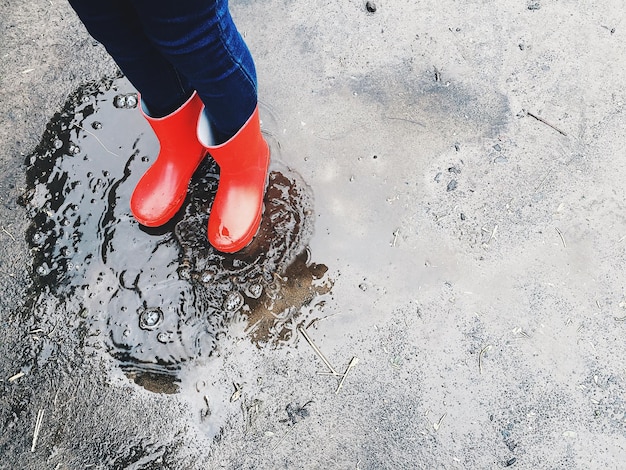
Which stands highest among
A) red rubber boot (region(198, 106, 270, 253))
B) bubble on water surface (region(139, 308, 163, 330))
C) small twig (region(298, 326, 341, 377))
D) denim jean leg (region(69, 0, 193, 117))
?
denim jean leg (region(69, 0, 193, 117))

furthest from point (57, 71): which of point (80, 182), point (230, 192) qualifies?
point (230, 192)

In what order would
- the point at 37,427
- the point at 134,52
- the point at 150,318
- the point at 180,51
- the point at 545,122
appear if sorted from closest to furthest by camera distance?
the point at 180,51
the point at 134,52
the point at 37,427
the point at 150,318
the point at 545,122

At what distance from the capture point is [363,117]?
1.96 m

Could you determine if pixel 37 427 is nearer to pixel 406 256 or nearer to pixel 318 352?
pixel 318 352

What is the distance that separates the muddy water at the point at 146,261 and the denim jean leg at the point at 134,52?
0.36m

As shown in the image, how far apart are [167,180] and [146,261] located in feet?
0.92

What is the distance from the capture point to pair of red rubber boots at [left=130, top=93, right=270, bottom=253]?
5.42ft

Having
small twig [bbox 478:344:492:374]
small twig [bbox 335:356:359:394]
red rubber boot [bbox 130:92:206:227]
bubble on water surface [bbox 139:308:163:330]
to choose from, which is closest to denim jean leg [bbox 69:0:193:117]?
red rubber boot [bbox 130:92:206:227]

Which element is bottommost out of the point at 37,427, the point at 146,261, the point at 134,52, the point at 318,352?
the point at 318,352

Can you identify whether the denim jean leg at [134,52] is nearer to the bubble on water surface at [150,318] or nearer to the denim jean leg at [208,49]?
the denim jean leg at [208,49]

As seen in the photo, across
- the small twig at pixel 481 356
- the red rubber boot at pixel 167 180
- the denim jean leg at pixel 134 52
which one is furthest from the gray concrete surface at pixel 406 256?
the denim jean leg at pixel 134 52

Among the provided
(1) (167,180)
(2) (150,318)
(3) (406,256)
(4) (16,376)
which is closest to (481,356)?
(3) (406,256)

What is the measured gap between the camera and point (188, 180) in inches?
71.7

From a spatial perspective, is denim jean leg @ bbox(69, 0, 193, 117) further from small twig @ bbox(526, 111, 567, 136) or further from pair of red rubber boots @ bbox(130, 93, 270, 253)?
small twig @ bbox(526, 111, 567, 136)
